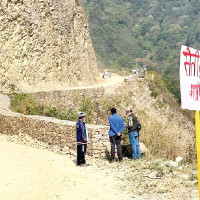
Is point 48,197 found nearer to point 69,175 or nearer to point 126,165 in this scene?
point 69,175

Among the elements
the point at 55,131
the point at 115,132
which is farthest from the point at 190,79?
the point at 55,131

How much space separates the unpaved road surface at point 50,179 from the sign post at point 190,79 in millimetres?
3366

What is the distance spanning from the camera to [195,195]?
19.6ft

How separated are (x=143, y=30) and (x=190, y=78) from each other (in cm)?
12635

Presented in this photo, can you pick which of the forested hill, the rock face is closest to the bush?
the rock face

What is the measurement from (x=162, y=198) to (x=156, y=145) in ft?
11.5

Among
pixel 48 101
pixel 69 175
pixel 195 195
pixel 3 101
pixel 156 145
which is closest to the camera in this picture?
pixel 195 195

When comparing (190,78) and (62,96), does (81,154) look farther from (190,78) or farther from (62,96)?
(62,96)

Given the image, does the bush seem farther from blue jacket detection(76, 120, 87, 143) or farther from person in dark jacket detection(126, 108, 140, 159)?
blue jacket detection(76, 120, 87, 143)

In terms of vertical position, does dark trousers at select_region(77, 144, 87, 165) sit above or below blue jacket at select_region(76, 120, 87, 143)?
below

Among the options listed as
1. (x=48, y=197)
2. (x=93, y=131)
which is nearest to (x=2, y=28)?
(x=93, y=131)

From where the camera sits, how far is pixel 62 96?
23.0 m

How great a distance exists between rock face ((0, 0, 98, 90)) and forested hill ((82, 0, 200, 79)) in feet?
164

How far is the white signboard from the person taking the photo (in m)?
3.19
